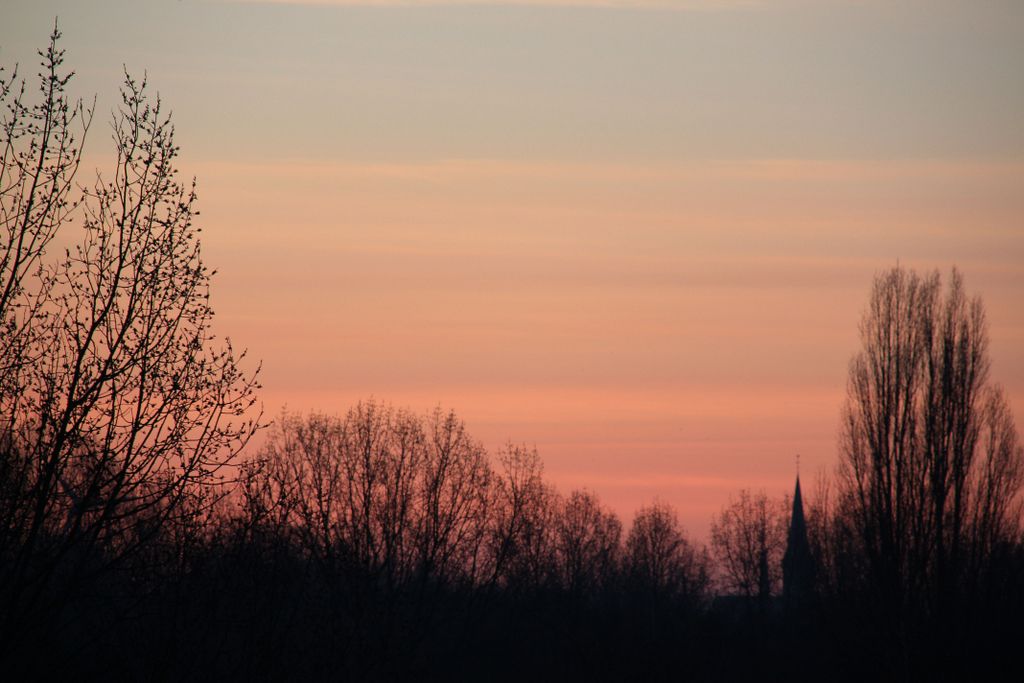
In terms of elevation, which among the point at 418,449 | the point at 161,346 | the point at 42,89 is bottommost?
the point at 161,346

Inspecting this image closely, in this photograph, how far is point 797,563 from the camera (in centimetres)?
9825

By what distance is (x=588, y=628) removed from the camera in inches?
2349

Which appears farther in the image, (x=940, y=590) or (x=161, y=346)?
(x=940, y=590)

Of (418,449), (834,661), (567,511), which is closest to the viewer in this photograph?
(418,449)

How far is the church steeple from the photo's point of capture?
80731 millimetres

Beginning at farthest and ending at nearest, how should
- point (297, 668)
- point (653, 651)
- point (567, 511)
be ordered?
point (567, 511) < point (653, 651) < point (297, 668)

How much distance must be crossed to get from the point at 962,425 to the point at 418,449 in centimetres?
1982

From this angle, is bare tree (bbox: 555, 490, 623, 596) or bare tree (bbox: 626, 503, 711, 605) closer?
bare tree (bbox: 555, 490, 623, 596)

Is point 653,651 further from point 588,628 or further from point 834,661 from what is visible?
point 834,661

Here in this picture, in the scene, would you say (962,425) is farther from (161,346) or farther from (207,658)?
(161,346)

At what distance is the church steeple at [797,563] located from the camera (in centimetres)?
8073

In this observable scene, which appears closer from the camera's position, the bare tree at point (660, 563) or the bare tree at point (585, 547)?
the bare tree at point (585, 547)

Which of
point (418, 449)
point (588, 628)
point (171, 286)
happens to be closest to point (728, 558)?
point (588, 628)

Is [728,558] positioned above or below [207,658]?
above
